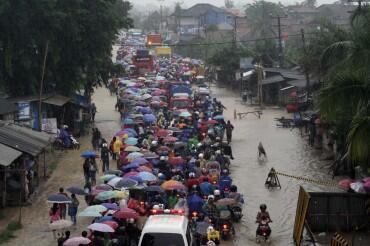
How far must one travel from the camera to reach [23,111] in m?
30.6

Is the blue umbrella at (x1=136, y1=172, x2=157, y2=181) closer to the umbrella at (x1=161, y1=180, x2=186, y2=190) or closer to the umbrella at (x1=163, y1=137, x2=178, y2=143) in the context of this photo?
the umbrella at (x1=161, y1=180, x2=186, y2=190)

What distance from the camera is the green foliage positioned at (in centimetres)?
3234

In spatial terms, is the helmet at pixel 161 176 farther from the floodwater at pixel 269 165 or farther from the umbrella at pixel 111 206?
the umbrella at pixel 111 206

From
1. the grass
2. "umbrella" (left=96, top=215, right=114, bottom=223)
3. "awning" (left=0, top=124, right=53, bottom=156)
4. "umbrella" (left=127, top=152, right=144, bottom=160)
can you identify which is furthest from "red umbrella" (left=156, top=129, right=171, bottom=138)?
"umbrella" (left=96, top=215, right=114, bottom=223)

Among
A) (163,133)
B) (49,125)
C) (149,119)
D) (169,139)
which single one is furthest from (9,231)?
(149,119)

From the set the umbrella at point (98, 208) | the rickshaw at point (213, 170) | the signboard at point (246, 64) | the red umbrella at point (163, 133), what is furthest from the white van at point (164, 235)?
the signboard at point (246, 64)

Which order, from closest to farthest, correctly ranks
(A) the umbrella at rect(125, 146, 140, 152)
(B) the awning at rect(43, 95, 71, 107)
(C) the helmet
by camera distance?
1. (C) the helmet
2. (A) the umbrella at rect(125, 146, 140, 152)
3. (B) the awning at rect(43, 95, 71, 107)

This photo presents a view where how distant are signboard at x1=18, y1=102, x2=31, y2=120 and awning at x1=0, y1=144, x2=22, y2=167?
1080 centimetres

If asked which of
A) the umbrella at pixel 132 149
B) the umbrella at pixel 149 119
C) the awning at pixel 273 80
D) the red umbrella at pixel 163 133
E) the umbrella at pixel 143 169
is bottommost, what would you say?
the umbrella at pixel 143 169

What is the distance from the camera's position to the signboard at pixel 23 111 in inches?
1200

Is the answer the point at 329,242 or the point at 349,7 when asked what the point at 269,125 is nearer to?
the point at 329,242

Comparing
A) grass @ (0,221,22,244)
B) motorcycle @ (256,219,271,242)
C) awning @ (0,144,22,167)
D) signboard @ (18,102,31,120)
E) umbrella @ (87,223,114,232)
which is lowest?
grass @ (0,221,22,244)

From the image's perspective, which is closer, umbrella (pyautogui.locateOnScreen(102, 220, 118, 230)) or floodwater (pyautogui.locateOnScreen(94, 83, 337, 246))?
umbrella (pyautogui.locateOnScreen(102, 220, 118, 230))

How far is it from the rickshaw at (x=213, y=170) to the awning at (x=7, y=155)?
5973 mm
